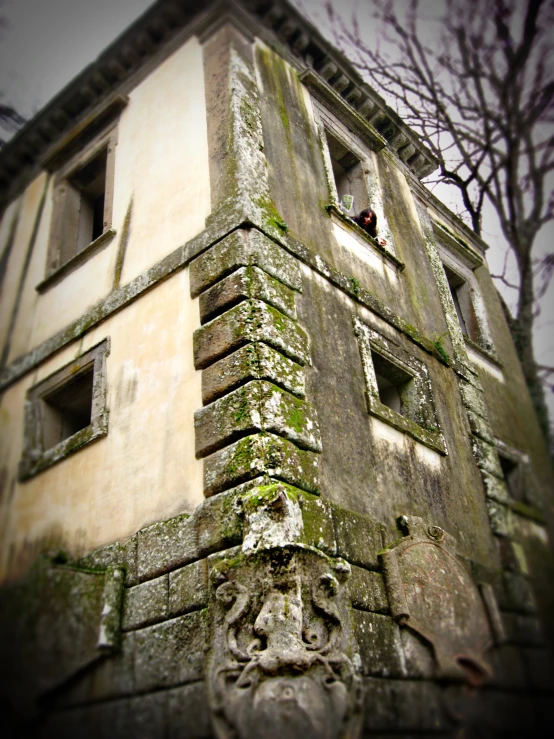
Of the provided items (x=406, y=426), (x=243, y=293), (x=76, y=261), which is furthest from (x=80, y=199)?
(x=406, y=426)

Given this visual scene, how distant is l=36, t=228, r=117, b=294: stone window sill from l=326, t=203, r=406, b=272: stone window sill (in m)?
2.36

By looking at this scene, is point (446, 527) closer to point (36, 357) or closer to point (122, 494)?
point (122, 494)

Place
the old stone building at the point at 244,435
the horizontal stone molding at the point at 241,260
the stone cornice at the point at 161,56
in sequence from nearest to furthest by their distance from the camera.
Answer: the old stone building at the point at 244,435
the horizontal stone molding at the point at 241,260
the stone cornice at the point at 161,56

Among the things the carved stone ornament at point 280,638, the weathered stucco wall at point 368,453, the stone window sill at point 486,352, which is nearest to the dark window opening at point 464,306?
the stone window sill at point 486,352

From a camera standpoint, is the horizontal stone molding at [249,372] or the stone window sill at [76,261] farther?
the stone window sill at [76,261]

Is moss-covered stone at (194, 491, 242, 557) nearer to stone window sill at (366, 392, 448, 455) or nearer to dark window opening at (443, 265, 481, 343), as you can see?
stone window sill at (366, 392, 448, 455)

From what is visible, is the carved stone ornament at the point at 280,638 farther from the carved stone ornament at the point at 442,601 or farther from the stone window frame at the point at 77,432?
the stone window frame at the point at 77,432

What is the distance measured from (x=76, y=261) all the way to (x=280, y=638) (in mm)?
5131

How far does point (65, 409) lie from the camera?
7.22m

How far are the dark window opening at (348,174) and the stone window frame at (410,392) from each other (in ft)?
7.36

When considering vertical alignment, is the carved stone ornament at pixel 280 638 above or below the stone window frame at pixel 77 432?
below

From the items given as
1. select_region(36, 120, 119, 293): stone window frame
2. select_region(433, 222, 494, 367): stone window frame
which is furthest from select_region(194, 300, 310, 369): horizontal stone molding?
select_region(433, 222, 494, 367): stone window frame

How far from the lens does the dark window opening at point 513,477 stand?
8.75m

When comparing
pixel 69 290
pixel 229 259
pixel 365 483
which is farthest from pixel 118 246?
pixel 365 483
